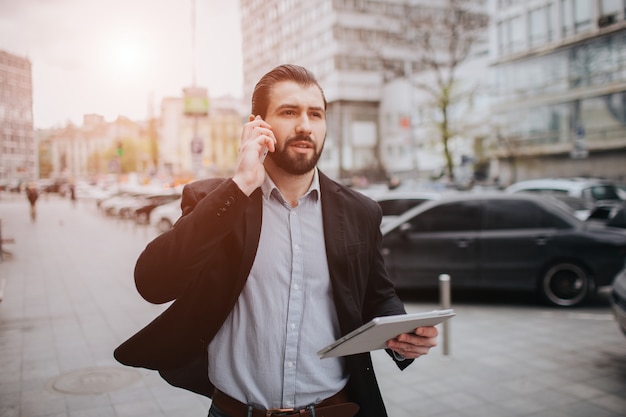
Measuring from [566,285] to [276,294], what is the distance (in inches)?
297

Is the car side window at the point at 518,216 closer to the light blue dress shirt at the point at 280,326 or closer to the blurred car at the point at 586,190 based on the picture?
the light blue dress shirt at the point at 280,326

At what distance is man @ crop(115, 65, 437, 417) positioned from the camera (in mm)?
1987

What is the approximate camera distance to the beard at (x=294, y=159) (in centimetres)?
204

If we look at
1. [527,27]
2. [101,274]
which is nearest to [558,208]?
[101,274]

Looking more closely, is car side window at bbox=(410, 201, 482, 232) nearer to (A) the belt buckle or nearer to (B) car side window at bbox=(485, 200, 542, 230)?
(B) car side window at bbox=(485, 200, 542, 230)

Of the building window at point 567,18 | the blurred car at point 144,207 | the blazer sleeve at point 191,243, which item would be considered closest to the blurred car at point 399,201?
the blazer sleeve at point 191,243

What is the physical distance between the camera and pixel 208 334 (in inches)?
80.2

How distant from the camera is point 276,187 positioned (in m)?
2.13

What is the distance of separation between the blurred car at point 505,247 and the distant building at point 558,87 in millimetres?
26739

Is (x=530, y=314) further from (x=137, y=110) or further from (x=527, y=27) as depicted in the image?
(x=527, y=27)

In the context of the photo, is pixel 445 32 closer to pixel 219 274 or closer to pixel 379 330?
pixel 219 274

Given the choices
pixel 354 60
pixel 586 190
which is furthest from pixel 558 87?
pixel 586 190

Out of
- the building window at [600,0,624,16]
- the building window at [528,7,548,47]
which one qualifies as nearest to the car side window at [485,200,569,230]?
the building window at [600,0,624,16]

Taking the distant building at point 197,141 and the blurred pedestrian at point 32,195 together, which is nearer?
the distant building at point 197,141
